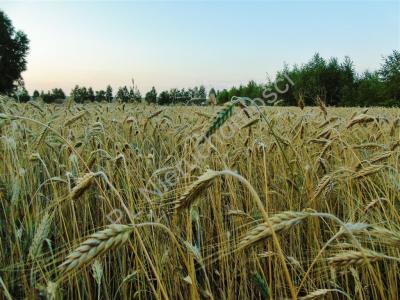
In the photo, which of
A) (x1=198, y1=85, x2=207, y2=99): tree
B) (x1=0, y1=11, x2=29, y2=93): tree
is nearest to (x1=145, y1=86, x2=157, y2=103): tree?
(x1=198, y1=85, x2=207, y2=99): tree

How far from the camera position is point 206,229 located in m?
1.89

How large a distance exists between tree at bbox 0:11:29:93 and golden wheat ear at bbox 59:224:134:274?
39561 millimetres

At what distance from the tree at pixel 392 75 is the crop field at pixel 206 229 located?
38068 millimetres

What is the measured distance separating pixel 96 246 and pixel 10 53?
141 feet

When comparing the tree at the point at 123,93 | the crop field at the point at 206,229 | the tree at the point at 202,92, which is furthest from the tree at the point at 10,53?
the crop field at the point at 206,229

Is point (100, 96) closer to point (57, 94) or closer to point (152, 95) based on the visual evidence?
point (152, 95)

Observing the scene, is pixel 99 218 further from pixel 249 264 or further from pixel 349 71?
pixel 349 71

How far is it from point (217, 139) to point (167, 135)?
106 cm

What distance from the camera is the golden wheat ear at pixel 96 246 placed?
61 centimetres

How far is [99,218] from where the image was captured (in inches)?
83.2

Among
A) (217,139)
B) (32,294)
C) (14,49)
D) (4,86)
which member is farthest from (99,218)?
(14,49)

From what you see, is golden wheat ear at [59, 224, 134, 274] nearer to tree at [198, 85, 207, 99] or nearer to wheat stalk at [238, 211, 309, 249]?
wheat stalk at [238, 211, 309, 249]

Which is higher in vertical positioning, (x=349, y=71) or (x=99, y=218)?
(x=349, y=71)

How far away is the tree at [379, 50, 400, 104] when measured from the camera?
1447 inches
